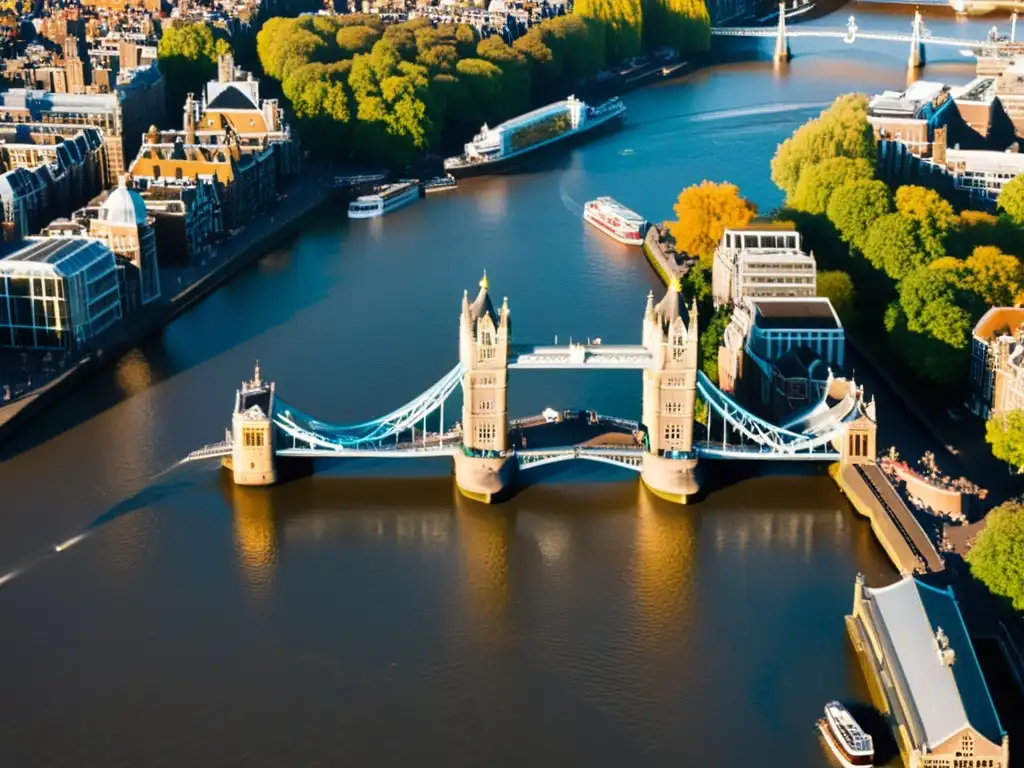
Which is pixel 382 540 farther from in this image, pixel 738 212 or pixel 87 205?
pixel 87 205

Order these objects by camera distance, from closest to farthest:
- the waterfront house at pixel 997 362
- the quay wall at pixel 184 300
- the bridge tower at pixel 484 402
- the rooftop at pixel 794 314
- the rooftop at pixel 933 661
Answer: the rooftop at pixel 933 661 → the bridge tower at pixel 484 402 → the waterfront house at pixel 997 362 → the quay wall at pixel 184 300 → the rooftop at pixel 794 314

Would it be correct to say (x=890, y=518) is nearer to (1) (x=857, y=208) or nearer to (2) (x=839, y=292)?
(2) (x=839, y=292)

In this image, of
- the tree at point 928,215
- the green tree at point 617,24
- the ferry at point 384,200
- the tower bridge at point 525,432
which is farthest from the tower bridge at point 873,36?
the tower bridge at point 525,432

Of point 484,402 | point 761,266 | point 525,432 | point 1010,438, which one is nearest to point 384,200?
point 761,266

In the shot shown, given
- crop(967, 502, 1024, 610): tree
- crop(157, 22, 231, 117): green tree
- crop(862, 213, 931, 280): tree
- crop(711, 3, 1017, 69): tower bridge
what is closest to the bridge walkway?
crop(967, 502, 1024, 610): tree

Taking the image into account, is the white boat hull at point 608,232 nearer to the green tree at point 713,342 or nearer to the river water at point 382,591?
the river water at point 382,591

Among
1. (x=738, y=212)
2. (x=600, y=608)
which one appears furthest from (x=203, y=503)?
(x=738, y=212)

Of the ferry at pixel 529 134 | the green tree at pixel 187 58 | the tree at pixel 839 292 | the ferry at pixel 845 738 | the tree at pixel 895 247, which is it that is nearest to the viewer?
the ferry at pixel 845 738
